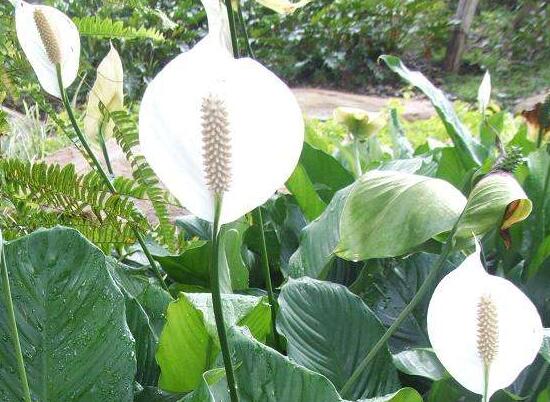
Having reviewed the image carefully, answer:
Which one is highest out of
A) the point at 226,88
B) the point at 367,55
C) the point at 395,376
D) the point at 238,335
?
the point at 226,88

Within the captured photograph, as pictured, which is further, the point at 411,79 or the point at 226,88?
the point at 411,79

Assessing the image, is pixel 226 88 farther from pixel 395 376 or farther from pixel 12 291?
pixel 395 376

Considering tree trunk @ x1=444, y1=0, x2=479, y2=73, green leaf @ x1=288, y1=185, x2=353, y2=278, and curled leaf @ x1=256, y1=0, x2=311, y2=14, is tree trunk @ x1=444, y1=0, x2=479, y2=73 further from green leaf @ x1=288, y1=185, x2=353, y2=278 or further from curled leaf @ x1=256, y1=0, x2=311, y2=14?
curled leaf @ x1=256, y1=0, x2=311, y2=14

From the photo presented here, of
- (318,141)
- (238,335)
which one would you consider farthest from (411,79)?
(238,335)

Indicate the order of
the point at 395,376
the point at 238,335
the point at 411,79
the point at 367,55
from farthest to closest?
the point at 367,55 < the point at 411,79 < the point at 395,376 < the point at 238,335

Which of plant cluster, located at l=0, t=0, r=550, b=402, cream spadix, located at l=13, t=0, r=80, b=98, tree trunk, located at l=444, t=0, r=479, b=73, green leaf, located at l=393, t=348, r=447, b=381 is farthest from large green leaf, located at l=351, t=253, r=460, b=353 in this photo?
tree trunk, located at l=444, t=0, r=479, b=73

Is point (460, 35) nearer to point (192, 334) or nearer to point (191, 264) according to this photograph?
point (191, 264)
